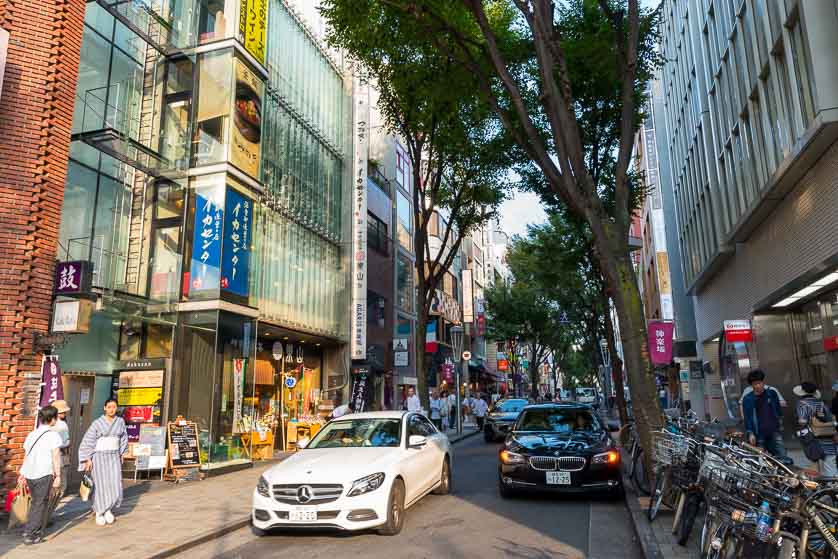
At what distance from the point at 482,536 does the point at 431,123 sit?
13.4 m

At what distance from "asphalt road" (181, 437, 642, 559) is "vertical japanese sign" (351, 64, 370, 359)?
1252cm

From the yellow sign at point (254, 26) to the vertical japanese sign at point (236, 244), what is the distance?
164 inches

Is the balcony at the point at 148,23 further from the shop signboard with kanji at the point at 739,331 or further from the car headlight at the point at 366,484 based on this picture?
the shop signboard with kanji at the point at 739,331

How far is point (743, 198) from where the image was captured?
1616cm

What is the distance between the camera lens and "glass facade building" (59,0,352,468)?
45.2ft

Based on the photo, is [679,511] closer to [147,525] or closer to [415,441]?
[415,441]

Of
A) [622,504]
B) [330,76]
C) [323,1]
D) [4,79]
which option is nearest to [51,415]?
[4,79]

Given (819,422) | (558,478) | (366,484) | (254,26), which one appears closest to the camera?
(366,484)

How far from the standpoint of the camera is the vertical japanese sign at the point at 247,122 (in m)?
15.9

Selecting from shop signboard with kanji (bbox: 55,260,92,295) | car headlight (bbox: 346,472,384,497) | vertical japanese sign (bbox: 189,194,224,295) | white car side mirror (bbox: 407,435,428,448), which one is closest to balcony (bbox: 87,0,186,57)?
vertical japanese sign (bbox: 189,194,224,295)

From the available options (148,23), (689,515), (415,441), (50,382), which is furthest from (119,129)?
(689,515)

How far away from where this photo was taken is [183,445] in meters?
13.0

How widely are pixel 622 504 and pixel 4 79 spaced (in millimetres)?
11708

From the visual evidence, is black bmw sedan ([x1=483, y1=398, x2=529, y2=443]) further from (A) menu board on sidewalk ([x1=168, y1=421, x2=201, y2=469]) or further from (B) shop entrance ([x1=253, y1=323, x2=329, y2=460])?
(A) menu board on sidewalk ([x1=168, y1=421, x2=201, y2=469])
